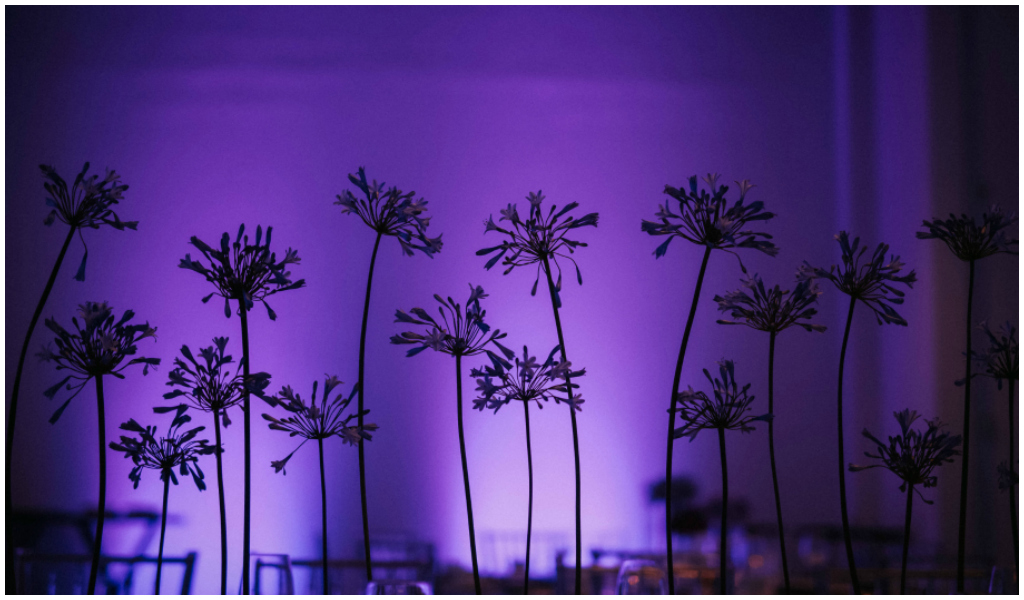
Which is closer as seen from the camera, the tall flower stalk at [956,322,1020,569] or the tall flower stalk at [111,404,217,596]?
the tall flower stalk at [111,404,217,596]

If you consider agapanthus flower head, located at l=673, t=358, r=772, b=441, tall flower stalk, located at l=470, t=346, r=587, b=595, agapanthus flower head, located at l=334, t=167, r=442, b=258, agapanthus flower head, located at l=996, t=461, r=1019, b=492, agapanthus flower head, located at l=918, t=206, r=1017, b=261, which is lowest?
agapanthus flower head, located at l=996, t=461, r=1019, b=492

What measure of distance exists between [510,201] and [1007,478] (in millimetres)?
1146

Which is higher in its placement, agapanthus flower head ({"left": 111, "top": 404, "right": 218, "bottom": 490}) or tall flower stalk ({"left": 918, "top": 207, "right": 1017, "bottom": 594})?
tall flower stalk ({"left": 918, "top": 207, "right": 1017, "bottom": 594})

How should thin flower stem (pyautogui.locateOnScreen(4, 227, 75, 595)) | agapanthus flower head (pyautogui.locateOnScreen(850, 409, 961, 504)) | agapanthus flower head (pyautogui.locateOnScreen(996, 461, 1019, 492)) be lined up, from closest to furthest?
thin flower stem (pyautogui.locateOnScreen(4, 227, 75, 595)) → agapanthus flower head (pyautogui.locateOnScreen(850, 409, 961, 504)) → agapanthus flower head (pyautogui.locateOnScreen(996, 461, 1019, 492))

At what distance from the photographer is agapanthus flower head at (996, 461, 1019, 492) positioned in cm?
133

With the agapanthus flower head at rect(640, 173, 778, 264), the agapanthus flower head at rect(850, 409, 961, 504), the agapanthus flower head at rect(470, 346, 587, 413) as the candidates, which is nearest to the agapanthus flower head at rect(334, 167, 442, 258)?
the agapanthus flower head at rect(470, 346, 587, 413)

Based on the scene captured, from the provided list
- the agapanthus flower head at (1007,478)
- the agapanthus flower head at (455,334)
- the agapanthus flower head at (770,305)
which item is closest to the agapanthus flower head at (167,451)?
the agapanthus flower head at (455,334)

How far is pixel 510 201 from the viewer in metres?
1.47

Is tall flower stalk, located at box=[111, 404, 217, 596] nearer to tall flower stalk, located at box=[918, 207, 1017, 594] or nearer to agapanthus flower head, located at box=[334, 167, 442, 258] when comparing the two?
agapanthus flower head, located at box=[334, 167, 442, 258]

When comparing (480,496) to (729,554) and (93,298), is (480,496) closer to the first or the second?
(729,554)

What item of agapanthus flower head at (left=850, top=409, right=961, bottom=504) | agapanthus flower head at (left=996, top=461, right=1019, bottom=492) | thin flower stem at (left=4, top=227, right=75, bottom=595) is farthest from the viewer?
agapanthus flower head at (left=996, top=461, right=1019, bottom=492)

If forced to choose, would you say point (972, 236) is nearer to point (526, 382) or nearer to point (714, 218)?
point (714, 218)

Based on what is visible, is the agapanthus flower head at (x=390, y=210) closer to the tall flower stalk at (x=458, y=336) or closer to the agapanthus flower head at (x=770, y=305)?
the tall flower stalk at (x=458, y=336)

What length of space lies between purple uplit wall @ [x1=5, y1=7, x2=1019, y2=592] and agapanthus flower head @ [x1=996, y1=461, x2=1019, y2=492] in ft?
0.33
